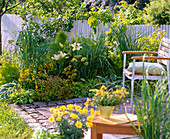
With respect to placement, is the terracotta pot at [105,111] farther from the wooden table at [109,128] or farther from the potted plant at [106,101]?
the wooden table at [109,128]

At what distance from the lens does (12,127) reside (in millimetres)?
3139

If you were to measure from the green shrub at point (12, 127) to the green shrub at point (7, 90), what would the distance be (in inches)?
39.5

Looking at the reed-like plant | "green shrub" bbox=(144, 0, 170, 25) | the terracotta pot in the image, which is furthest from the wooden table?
"green shrub" bbox=(144, 0, 170, 25)

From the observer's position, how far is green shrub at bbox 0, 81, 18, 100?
15.3 ft

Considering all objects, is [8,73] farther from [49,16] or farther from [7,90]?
[49,16]

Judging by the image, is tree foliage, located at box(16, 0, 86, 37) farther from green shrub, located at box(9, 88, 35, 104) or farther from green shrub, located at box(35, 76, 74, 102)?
green shrub, located at box(9, 88, 35, 104)

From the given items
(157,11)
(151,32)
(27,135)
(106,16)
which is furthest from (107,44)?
(27,135)

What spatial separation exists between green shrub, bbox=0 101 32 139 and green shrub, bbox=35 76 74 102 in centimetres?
95

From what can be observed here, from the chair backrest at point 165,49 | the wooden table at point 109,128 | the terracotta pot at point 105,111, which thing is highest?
the chair backrest at point 165,49

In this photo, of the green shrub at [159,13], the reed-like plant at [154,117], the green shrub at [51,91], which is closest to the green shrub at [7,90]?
the green shrub at [51,91]

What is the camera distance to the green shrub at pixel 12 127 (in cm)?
298

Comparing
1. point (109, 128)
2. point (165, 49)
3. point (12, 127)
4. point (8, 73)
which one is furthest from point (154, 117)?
point (8, 73)

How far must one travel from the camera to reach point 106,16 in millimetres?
6504

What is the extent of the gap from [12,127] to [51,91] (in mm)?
1531
